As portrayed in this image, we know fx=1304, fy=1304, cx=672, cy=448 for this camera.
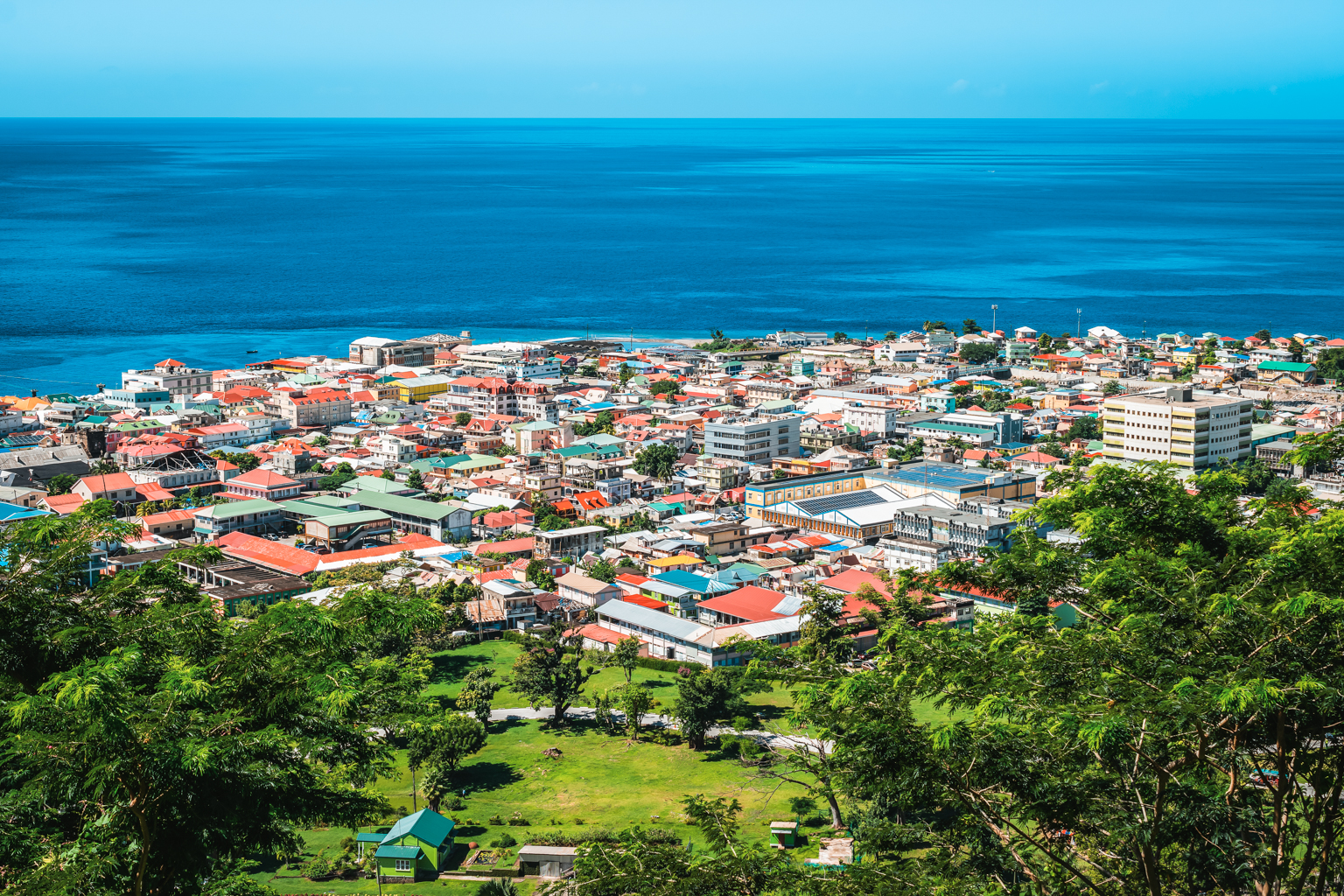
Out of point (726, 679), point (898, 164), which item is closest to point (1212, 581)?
point (726, 679)

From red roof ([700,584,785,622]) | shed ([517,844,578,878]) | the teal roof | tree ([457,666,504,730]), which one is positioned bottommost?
red roof ([700,584,785,622])

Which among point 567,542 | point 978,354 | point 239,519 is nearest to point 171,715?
point 567,542

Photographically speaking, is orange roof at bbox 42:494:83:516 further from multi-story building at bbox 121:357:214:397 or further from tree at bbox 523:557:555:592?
multi-story building at bbox 121:357:214:397

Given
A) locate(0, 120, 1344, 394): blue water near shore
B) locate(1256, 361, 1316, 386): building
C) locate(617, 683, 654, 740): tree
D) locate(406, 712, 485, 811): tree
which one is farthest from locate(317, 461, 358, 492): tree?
locate(1256, 361, 1316, 386): building

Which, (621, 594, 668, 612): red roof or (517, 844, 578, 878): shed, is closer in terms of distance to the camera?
(517, 844, 578, 878): shed

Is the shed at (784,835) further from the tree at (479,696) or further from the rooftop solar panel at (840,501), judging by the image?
the rooftop solar panel at (840,501)

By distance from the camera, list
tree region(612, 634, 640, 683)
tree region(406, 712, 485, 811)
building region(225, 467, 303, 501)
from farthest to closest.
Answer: building region(225, 467, 303, 501) < tree region(612, 634, 640, 683) < tree region(406, 712, 485, 811)

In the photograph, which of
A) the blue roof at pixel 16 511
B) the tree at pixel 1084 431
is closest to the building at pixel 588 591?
the blue roof at pixel 16 511

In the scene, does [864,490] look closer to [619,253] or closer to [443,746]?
[443,746]
